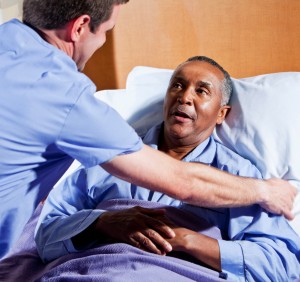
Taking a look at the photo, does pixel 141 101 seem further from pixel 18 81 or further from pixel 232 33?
pixel 18 81

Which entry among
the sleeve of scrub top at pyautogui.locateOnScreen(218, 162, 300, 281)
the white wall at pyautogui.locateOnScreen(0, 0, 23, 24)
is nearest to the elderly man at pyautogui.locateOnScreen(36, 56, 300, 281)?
the sleeve of scrub top at pyautogui.locateOnScreen(218, 162, 300, 281)

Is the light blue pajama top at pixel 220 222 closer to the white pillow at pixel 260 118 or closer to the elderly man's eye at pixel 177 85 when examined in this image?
the white pillow at pixel 260 118

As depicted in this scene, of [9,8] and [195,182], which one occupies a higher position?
[9,8]

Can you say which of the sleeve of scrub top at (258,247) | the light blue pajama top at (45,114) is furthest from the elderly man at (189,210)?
the light blue pajama top at (45,114)

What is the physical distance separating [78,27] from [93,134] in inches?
9.4

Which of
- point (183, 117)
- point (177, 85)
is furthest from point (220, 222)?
point (177, 85)

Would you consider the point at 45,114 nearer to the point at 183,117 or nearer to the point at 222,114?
the point at 183,117

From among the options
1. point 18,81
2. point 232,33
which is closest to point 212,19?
point 232,33

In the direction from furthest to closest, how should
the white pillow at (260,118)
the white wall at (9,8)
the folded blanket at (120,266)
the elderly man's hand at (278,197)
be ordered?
the white wall at (9,8), the white pillow at (260,118), the elderly man's hand at (278,197), the folded blanket at (120,266)

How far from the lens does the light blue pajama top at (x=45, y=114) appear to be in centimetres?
101

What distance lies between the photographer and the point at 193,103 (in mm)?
1579

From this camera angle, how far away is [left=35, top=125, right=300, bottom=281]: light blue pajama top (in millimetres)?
1277

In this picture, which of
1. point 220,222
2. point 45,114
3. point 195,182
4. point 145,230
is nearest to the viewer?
point 45,114

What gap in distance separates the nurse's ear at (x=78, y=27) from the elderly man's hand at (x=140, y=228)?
17.9 inches
